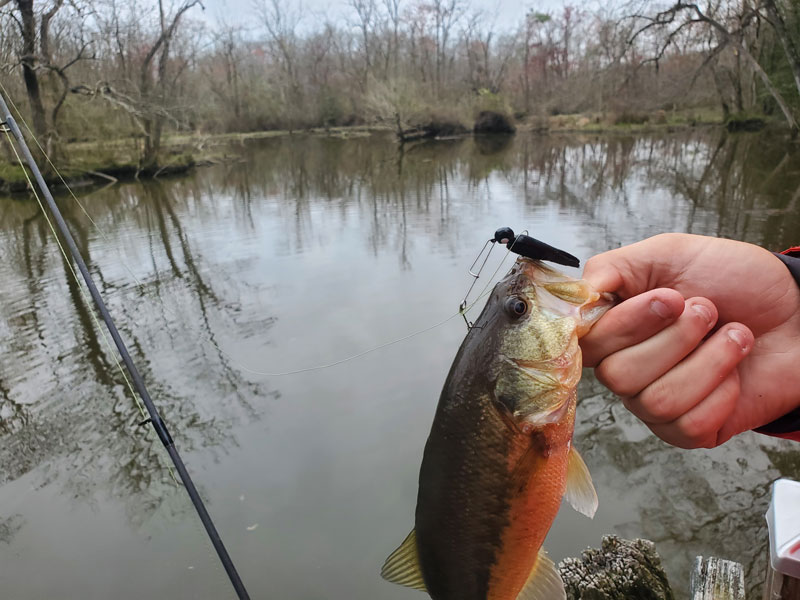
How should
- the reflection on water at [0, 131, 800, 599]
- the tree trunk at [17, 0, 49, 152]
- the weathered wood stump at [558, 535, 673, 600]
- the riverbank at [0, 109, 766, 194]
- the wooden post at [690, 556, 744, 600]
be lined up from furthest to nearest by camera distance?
the riverbank at [0, 109, 766, 194], the tree trunk at [17, 0, 49, 152], the reflection on water at [0, 131, 800, 599], the weathered wood stump at [558, 535, 673, 600], the wooden post at [690, 556, 744, 600]

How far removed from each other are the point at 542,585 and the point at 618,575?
1.27 metres

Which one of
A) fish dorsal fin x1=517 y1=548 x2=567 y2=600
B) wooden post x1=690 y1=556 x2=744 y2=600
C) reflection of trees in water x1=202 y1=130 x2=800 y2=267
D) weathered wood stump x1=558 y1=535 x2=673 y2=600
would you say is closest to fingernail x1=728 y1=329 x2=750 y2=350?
fish dorsal fin x1=517 y1=548 x2=567 y2=600

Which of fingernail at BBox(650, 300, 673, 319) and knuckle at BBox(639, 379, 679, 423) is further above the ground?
fingernail at BBox(650, 300, 673, 319)

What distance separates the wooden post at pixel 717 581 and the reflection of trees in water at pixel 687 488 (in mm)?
1051

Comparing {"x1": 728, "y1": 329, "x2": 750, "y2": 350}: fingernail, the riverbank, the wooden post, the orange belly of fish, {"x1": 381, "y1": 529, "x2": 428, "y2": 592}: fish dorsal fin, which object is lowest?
the wooden post

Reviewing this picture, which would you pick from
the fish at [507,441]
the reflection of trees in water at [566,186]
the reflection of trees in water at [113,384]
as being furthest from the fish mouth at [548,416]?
the reflection of trees in water at [566,186]

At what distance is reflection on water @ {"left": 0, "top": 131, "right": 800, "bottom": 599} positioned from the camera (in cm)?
396

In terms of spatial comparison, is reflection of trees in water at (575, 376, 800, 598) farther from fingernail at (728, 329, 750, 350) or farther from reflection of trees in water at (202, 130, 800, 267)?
reflection of trees in water at (202, 130, 800, 267)

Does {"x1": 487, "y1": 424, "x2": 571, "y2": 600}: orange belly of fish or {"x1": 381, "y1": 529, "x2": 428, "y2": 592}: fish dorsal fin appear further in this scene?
{"x1": 381, "y1": 529, "x2": 428, "y2": 592}: fish dorsal fin

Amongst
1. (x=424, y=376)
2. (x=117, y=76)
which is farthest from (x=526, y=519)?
(x=117, y=76)

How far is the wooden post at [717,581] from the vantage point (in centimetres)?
235

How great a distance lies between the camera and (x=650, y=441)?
4.83 m

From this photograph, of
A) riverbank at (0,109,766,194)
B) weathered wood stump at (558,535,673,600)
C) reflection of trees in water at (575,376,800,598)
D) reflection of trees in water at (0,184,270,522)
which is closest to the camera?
weathered wood stump at (558,535,673,600)

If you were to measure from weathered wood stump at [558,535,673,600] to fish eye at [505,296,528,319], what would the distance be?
1.91 meters
